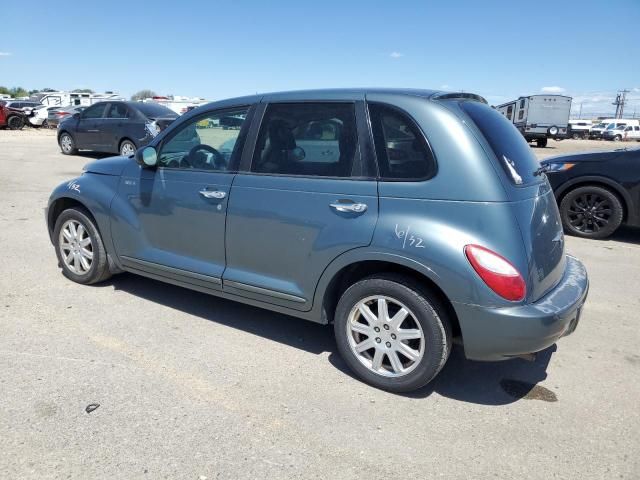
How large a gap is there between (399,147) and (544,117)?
106 ft

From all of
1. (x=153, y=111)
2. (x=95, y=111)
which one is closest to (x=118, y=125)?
(x=153, y=111)

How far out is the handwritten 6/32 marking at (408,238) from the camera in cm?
291

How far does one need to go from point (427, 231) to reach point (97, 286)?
3.29 meters

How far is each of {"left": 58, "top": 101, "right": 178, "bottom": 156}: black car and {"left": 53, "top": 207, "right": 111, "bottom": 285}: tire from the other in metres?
8.20

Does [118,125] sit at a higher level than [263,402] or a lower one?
higher

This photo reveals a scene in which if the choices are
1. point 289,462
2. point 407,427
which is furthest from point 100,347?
point 407,427

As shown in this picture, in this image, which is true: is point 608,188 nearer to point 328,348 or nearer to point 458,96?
point 458,96

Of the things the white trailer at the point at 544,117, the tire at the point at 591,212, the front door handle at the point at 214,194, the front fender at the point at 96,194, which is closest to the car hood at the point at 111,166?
the front fender at the point at 96,194

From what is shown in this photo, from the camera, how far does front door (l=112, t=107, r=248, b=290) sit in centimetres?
377

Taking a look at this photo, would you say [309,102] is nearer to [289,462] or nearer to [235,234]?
[235,234]

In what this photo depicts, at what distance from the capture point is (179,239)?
157 inches

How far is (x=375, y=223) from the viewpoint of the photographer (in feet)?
10.0

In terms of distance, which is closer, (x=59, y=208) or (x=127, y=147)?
(x=59, y=208)

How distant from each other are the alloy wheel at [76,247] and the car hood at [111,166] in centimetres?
50
